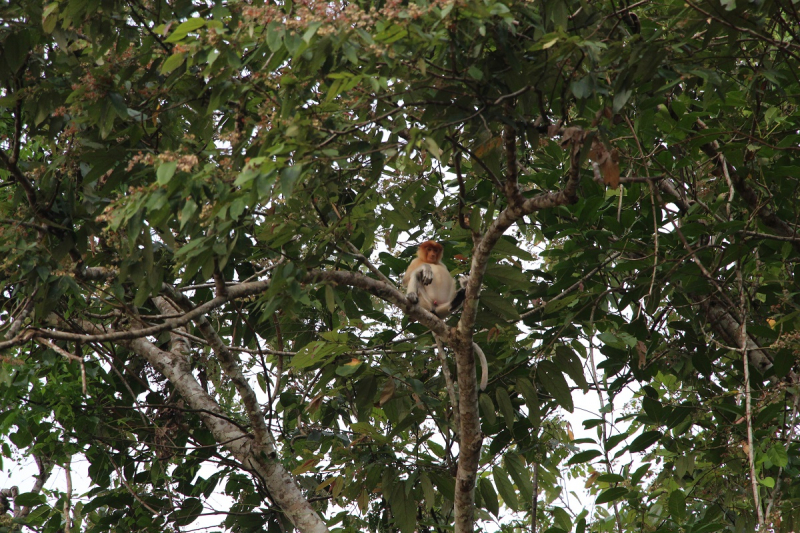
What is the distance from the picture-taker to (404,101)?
330cm

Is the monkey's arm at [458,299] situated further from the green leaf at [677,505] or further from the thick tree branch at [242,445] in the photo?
the green leaf at [677,505]

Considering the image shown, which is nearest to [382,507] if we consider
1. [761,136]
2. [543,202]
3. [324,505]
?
[324,505]

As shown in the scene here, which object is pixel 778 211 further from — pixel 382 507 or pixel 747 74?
pixel 382 507

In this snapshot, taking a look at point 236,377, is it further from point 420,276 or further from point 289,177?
point 289,177

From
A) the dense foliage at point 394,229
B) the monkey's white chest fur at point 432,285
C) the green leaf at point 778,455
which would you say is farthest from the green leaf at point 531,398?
the monkey's white chest fur at point 432,285

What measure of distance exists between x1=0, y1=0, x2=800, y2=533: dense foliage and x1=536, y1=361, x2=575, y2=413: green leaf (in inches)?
0.9

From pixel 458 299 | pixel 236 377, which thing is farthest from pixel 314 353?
pixel 458 299

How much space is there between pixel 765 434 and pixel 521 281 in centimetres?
151

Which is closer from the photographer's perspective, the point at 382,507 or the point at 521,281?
the point at 521,281

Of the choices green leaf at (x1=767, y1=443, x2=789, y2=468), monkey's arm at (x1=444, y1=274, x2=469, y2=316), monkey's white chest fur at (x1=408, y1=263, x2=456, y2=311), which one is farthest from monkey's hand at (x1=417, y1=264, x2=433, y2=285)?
green leaf at (x1=767, y1=443, x2=789, y2=468)

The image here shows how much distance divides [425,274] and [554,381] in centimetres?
180

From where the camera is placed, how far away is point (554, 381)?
414 cm

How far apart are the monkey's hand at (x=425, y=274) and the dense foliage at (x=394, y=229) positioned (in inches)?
12.8

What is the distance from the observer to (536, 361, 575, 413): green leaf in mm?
4125
